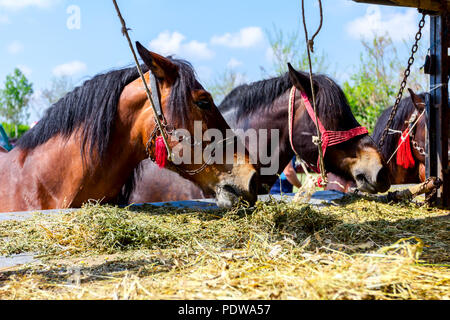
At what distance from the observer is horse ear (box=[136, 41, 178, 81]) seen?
107 inches

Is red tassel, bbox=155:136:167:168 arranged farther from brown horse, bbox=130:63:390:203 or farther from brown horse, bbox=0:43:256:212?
brown horse, bbox=130:63:390:203

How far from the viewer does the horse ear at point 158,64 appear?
8.96 feet

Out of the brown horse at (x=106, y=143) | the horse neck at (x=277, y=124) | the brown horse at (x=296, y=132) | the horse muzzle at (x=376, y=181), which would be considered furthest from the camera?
the horse neck at (x=277, y=124)

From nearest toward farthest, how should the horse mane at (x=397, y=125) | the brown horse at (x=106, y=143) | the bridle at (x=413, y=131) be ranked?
the brown horse at (x=106, y=143)
the bridle at (x=413, y=131)
the horse mane at (x=397, y=125)

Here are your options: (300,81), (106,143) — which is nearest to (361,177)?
(300,81)

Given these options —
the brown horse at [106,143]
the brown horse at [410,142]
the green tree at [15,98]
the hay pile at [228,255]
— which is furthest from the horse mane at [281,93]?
the green tree at [15,98]

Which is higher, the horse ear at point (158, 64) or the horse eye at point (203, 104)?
the horse ear at point (158, 64)

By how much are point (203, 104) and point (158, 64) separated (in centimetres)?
45

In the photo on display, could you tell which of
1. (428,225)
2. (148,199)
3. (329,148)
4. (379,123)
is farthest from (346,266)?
(379,123)

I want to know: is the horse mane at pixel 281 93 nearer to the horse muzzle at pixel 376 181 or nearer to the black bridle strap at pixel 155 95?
the horse muzzle at pixel 376 181

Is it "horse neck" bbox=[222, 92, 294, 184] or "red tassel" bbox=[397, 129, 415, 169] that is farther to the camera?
"red tassel" bbox=[397, 129, 415, 169]

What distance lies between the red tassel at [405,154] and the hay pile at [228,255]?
6.52 feet

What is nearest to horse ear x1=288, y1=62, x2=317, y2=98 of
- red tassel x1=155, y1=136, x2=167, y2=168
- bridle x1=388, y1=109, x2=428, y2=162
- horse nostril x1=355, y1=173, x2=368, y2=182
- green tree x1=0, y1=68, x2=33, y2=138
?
horse nostril x1=355, y1=173, x2=368, y2=182

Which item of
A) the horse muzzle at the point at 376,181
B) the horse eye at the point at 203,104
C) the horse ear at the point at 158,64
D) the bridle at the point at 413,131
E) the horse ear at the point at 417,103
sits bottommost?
the horse muzzle at the point at 376,181
